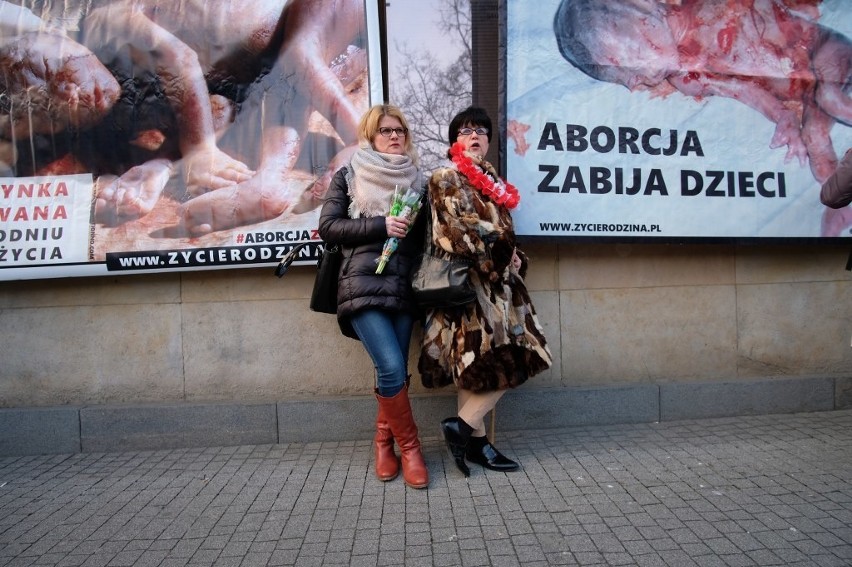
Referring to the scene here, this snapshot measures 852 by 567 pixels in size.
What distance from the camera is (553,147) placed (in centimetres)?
423

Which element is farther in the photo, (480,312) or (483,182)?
(480,312)

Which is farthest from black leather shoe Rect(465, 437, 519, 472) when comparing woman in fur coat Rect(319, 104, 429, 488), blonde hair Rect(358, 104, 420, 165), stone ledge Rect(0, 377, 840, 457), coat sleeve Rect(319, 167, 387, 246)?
blonde hair Rect(358, 104, 420, 165)

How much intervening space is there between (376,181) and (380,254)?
0.41 meters

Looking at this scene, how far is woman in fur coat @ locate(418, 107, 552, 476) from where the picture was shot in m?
3.24

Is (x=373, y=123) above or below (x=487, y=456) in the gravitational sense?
above

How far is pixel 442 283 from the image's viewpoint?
3.24 meters

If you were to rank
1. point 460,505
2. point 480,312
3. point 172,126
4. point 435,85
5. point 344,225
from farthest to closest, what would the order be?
1. point 435,85
2. point 172,126
3. point 480,312
4. point 344,225
5. point 460,505

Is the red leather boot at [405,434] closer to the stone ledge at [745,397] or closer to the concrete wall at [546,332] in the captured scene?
the concrete wall at [546,332]

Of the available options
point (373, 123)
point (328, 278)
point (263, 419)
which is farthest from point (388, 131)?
point (263, 419)

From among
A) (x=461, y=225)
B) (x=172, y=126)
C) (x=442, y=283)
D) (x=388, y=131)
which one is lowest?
(x=442, y=283)

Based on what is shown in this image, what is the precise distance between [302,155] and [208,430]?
2010 millimetres

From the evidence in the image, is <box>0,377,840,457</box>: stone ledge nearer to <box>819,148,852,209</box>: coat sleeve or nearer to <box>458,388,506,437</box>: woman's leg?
<box>458,388,506,437</box>: woman's leg

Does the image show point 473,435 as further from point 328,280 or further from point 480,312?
point 328,280

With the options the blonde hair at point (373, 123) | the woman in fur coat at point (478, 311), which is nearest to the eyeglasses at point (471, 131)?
the woman in fur coat at point (478, 311)
